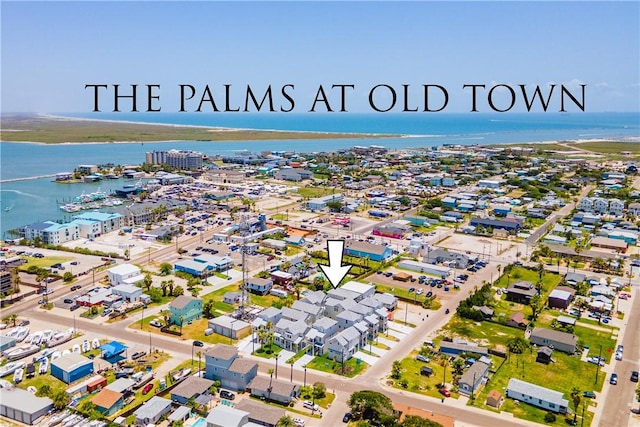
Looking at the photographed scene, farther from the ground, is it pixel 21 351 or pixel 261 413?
pixel 21 351

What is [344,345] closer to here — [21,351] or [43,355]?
[43,355]

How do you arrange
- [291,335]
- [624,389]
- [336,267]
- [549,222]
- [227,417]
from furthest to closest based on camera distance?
[549,222] → [336,267] → [291,335] → [624,389] → [227,417]

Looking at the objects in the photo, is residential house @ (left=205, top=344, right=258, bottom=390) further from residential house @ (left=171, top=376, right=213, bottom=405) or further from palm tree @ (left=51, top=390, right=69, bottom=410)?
palm tree @ (left=51, top=390, right=69, bottom=410)

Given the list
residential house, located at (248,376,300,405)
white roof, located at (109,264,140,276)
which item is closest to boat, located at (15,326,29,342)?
white roof, located at (109,264,140,276)

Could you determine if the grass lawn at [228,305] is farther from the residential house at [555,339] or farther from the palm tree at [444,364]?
the residential house at [555,339]

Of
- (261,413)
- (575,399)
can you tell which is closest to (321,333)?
(261,413)

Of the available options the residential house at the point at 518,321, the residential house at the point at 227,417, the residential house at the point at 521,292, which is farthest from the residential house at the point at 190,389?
the residential house at the point at 521,292

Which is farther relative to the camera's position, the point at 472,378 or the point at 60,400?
the point at 472,378
